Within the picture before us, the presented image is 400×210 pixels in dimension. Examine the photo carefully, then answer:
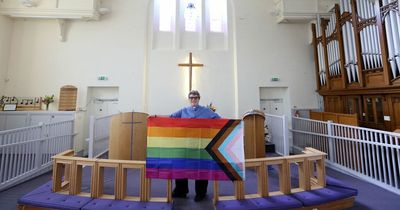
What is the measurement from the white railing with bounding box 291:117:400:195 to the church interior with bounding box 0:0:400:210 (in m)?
0.03

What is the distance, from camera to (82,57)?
19.1 feet

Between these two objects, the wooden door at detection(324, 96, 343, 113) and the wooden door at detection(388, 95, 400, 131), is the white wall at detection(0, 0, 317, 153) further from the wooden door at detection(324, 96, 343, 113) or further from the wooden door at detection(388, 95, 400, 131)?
the wooden door at detection(388, 95, 400, 131)

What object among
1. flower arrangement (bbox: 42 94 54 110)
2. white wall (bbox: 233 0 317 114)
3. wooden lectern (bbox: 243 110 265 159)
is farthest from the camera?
white wall (bbox: 233 0 317 114)

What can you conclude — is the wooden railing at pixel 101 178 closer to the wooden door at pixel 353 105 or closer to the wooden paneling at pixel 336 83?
the wooden door at pixel 353 105

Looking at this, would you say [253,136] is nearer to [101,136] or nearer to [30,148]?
[101,136]

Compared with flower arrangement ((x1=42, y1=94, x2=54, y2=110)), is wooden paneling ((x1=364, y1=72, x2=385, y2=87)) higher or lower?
higher

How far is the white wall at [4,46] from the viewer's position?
5422 millimetres

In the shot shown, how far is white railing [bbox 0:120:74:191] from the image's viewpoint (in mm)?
3252

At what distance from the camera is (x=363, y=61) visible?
4.23m

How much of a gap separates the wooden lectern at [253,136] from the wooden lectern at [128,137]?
7.08ft

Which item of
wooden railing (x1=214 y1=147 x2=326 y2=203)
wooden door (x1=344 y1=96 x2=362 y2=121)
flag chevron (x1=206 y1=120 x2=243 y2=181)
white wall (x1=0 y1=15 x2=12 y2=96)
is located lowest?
wooden railing (x1=214 y1=147 x2=326 y2=203)

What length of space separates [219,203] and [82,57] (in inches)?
238

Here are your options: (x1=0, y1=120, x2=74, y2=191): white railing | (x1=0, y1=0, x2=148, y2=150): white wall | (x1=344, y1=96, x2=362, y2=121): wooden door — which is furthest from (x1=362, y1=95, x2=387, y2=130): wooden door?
(x1=0, y1=120, x2=74, y2=191): white railing

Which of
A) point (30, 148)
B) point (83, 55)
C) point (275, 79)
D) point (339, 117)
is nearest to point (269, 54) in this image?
point (275, 79)
